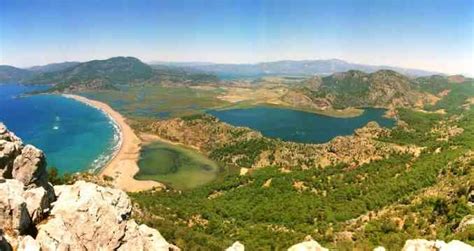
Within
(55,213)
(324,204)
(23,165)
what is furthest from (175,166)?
(55,213)

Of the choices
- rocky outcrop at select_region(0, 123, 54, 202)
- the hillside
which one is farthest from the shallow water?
rocky outcrop at select_region(0, 123, 54, 202)

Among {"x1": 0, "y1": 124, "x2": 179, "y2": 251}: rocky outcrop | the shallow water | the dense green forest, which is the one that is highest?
{"x1": 0, "y1": 124, "x2": 179, "y2": 251}: rocky outcrop

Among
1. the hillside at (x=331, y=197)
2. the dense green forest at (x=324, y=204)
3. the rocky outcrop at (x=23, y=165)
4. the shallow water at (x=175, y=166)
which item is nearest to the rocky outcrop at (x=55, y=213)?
the rocky outcrop at (x=23, y=165)

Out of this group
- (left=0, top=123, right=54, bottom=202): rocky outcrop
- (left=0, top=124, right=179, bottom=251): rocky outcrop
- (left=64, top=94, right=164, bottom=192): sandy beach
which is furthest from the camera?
(left=64, top=94, right=164, bottom=192): sandy beach

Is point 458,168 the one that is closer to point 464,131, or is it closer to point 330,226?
point 330,226

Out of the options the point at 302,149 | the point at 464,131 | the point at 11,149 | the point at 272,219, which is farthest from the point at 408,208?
the point at 464,131

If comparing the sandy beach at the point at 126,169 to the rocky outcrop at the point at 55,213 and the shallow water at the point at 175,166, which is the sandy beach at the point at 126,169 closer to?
the shallow water at the point at 175,166

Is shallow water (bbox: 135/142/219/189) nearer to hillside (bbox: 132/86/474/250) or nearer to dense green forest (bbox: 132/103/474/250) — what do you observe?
hillside (bbox: 132/86/474/250)
